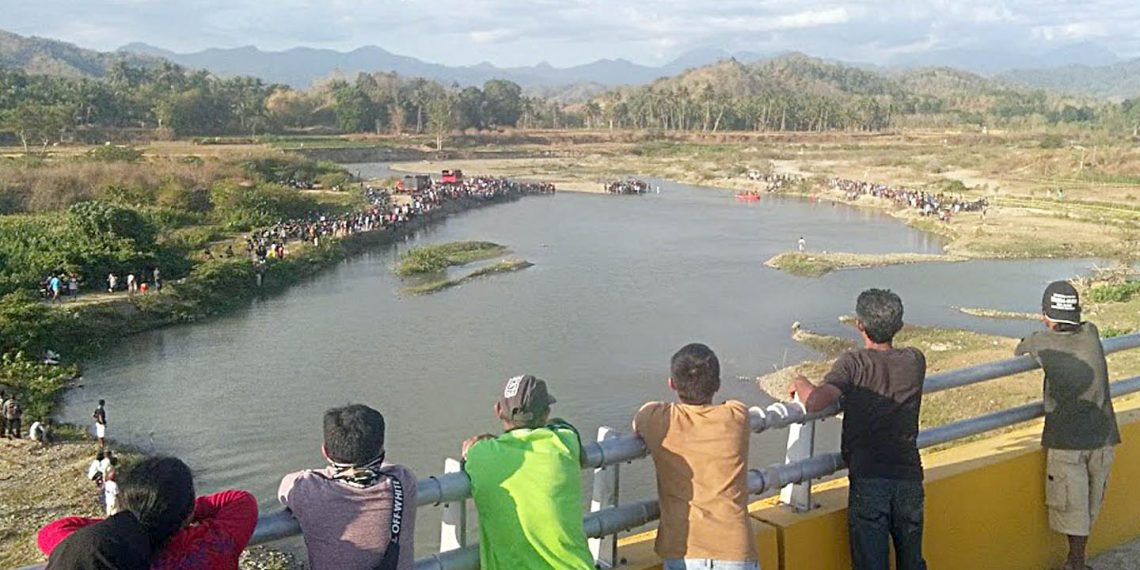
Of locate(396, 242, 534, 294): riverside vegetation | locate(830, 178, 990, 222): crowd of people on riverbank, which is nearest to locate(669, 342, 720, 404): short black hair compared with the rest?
locate(396, 242, 534, 294): riverside vegetation

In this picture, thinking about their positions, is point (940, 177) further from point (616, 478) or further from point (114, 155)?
point (616, 478)

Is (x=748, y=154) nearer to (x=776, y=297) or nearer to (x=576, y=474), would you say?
(x=776, y=297)

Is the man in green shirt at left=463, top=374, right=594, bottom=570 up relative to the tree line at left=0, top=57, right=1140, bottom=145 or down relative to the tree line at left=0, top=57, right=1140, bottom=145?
down

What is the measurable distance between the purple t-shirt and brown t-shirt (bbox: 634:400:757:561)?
1.01m

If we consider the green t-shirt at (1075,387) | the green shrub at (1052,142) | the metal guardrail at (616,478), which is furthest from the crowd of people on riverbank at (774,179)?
the metal guardrail at (616,478)

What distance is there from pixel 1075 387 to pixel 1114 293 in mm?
27401

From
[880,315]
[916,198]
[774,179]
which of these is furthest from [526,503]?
[774,179]

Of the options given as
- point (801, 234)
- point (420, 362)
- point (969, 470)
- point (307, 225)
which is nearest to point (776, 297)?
point (420, 362)

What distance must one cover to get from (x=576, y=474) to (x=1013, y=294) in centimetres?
3212

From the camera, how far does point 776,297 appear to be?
31.7 meters

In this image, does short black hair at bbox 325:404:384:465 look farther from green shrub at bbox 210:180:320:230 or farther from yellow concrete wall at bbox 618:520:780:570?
green shrub at bbox 210:180:320:230

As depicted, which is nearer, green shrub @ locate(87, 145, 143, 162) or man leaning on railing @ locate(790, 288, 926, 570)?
man leaning on railing @ locate(790, 288, 926, 570)

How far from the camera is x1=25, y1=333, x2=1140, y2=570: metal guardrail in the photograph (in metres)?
3.12

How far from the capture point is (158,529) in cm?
260
